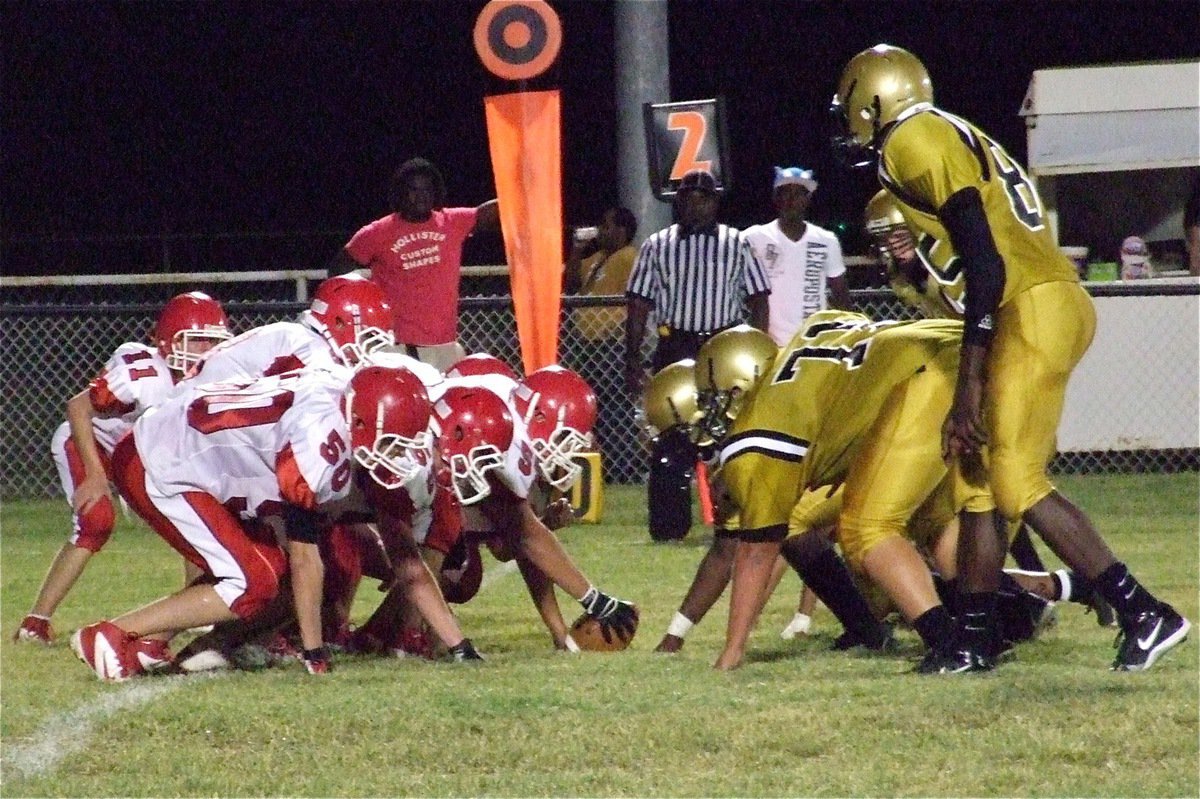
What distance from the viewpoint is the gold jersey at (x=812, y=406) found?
6.09 m

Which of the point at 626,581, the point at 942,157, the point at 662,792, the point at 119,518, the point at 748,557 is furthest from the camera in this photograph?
the point at 119,518

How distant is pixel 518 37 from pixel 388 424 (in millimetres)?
5570

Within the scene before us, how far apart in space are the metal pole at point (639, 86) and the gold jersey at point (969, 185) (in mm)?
7030

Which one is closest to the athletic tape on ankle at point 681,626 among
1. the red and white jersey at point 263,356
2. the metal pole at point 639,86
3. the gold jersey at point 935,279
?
the gold jersey at point 935,279

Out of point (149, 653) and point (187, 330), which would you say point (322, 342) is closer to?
Answer: point (187, 330)

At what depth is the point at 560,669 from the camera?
20.8 feet

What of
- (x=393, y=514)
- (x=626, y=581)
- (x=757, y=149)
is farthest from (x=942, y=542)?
(x=757, y=149)

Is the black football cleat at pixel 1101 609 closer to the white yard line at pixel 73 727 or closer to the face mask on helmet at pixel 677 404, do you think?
the face mask on helmet at pixel 677 404

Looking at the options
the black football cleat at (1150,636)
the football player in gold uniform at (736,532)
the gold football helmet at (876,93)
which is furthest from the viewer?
the football player in gold uniform at (736,532)

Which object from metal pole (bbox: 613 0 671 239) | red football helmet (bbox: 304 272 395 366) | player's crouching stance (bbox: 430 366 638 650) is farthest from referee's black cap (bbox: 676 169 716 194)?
red football helmet (bbox: 304 272 395 366)

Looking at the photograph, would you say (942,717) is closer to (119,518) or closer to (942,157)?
(942,157)

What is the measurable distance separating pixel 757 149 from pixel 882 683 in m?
18.6

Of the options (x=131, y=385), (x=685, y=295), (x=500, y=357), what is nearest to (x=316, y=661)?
(x=131, y=385)

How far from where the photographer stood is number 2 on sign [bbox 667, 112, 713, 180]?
36.9 feet
